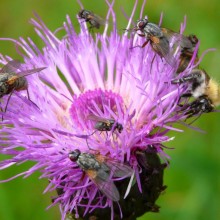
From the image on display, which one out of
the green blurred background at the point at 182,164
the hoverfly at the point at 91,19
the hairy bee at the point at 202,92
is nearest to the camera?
the hairy bee at the point at 202,92

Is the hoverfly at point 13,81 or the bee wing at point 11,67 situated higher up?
the bee wing at point 11,67

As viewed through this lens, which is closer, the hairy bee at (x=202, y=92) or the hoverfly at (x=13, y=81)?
the hairy bee at (x=202, y=92)

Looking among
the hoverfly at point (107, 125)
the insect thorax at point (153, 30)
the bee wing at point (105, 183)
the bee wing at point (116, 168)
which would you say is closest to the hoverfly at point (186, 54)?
the insect thorax at point (153, 30)

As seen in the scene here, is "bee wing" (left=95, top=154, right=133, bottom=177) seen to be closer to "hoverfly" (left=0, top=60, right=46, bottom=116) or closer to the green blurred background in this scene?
"hoverfly" (left=0, top=60, right=46, bottom=116)

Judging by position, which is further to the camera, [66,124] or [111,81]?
[111,81]

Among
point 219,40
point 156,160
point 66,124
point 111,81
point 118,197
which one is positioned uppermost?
point 219,40

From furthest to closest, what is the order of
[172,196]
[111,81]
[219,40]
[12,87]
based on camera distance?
[219,40] < [172,196] < [111,81] < [12,87]

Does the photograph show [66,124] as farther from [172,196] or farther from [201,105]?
[172,196]

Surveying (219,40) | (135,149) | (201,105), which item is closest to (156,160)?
(135,149)

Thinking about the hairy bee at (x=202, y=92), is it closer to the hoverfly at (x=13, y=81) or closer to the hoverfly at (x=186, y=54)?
the hoverfly at (x=186, y=54)
